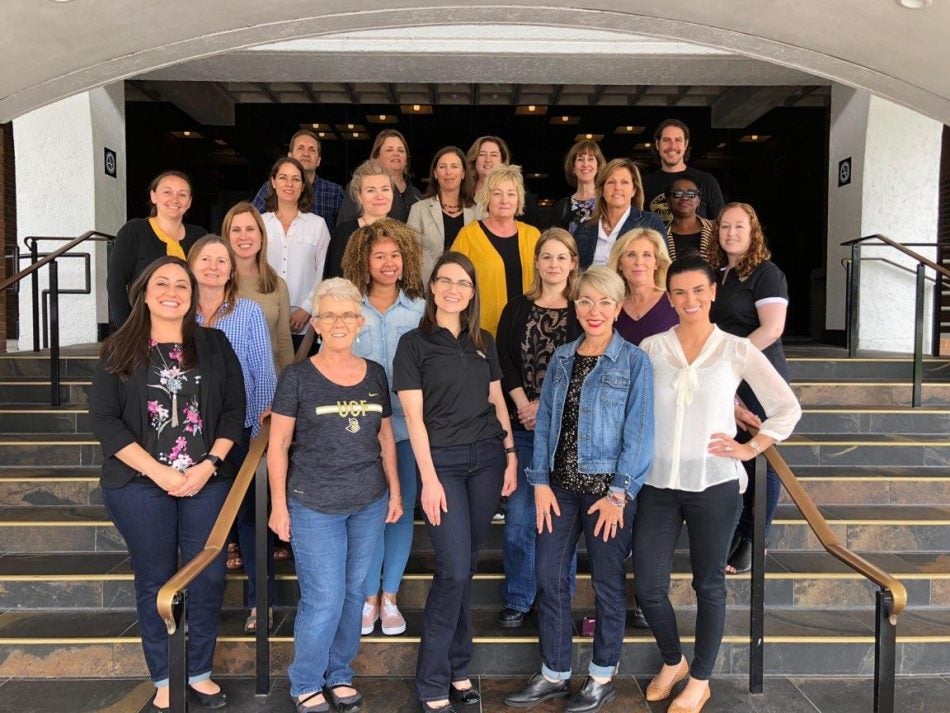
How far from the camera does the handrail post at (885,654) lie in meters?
2.29

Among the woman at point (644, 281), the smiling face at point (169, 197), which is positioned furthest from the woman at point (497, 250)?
the smiling face at point (169, 197)

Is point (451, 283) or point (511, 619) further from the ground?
point (451, 283)

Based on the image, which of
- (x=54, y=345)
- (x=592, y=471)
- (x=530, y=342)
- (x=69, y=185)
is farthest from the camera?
(x=69, y=185)

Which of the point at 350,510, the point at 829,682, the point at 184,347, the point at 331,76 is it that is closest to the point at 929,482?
the point at 829,682

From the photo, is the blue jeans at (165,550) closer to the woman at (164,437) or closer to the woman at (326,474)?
the woman at (164,437)

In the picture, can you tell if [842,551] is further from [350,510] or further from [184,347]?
[184,347]

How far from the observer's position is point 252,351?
2.97 m

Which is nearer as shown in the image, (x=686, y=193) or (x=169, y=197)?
(x=169, y=197)

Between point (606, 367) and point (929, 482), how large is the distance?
2.95 metres

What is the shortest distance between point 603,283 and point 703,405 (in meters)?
0.58

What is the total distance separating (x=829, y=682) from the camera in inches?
122

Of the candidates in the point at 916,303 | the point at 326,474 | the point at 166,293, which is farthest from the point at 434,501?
the point at 916,303

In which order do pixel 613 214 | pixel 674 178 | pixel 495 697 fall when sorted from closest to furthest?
pixel 495 697 → pixel 613 214 → pixel 674 178

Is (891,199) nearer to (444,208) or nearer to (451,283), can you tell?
(444,208)
